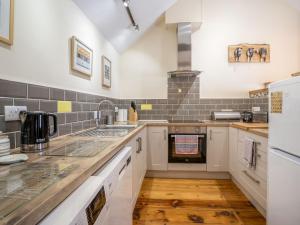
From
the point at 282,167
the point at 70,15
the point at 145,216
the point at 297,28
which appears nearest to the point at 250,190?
the point at 282,167

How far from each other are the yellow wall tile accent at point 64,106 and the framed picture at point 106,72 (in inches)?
39.4

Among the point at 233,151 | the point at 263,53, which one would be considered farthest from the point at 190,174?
the point at 263,53

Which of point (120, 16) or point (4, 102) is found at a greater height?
point (120, 16)

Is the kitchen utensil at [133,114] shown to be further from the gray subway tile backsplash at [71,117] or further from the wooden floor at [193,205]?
the gray subway tile backsplash at [71,117]

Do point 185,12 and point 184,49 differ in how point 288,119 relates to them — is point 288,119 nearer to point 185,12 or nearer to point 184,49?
point 184,49

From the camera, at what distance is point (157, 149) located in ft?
10.3

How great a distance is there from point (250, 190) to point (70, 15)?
2467mm

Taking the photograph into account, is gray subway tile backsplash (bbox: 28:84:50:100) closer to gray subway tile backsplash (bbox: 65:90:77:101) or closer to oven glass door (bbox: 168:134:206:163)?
gray subway tile backsplash (bbox: 65:90:77:101)

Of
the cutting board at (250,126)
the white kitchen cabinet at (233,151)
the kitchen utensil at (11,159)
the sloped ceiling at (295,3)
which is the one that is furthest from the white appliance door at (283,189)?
the sloped ceiling at (295,3)

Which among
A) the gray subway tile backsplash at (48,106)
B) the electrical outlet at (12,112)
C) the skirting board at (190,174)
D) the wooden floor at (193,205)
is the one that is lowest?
the wooden floor at (193,205)

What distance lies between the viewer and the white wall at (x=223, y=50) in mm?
3467

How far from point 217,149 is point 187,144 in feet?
1.51

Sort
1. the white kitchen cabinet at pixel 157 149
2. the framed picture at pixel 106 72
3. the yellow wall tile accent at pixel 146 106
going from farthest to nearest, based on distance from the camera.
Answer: the yellow wall tile accent at pixel 146 106 < the white kitchen cabinet at pixel 157 149 < the framed picture at pixel 106 72

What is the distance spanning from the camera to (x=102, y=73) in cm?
266
